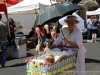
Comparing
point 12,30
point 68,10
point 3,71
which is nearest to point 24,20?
point 12,30

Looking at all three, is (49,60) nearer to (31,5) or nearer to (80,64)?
(80,64)

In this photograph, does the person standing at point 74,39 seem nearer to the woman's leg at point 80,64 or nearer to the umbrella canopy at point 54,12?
the woman's leg at point 80,64

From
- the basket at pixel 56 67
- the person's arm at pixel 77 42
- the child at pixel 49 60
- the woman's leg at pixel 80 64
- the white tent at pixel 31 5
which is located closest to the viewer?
the basket at pixel 56 67

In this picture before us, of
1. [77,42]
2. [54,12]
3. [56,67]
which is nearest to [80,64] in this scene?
[77,42]

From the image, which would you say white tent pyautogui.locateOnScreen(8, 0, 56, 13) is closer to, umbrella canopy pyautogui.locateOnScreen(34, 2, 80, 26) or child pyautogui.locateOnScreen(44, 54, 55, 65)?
umbrella canopy pyautogui.locateOnScreen(34, 2, 80, 26)

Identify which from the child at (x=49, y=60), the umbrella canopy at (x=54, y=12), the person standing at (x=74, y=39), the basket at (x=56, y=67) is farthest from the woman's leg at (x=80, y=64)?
the umbrella canopy at (x=54, y=12)

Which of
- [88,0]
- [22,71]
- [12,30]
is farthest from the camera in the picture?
[88,0]

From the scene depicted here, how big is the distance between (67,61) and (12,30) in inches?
283

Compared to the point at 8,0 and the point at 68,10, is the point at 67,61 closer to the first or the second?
the point at 68,10

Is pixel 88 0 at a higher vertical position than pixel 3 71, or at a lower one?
higher

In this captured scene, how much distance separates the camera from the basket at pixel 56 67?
3875 millimetres

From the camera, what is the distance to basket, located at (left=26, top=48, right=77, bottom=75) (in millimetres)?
3875

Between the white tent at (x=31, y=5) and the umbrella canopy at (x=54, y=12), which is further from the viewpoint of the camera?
the white tent at (x=31, y=5)

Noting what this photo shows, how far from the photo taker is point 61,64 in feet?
13.5
